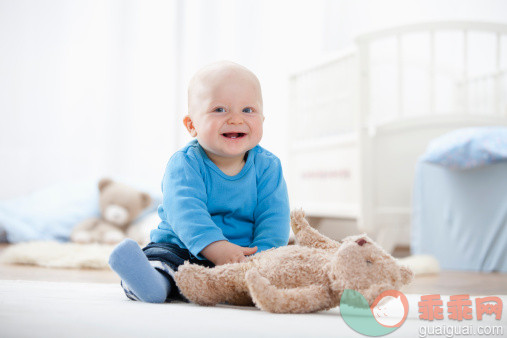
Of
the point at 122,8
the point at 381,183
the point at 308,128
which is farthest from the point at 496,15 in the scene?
the point at 122,8

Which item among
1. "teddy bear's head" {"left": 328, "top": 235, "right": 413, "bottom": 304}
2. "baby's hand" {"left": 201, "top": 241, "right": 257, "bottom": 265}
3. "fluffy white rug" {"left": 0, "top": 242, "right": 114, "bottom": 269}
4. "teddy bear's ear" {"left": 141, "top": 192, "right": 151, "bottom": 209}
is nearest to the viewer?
"teddy bear's head" {"left": 328, "top": 235, "right": 413, "bottom": 304}

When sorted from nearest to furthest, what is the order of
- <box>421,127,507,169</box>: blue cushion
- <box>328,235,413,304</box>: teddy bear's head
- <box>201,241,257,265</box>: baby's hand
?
<box>328,235,413,304</box>: teddy bear's head < <box>201,241,257,265</box>: baby's hand < <box>421,127,507,169</box>: blue cushion

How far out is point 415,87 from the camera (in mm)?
3537

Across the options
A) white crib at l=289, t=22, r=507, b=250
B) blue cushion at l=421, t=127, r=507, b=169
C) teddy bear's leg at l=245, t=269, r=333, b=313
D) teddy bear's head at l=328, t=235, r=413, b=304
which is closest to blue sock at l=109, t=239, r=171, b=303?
teddy bear's leg at l=245, t=269, r=333, b=313

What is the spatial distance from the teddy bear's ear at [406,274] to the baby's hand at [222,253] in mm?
251

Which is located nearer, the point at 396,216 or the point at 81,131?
the point at 396,216

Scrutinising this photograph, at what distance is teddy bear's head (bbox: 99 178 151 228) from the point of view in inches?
97.1

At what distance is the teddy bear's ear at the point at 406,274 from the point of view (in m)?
0.73

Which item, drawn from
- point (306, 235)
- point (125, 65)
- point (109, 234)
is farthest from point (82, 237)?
point (306, 235)

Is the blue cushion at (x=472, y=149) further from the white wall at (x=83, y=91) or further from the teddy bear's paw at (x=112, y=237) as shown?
the white wall at (x=83, y=91)

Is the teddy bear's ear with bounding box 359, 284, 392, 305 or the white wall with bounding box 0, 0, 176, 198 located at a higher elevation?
the white wall with bounding box 0, 0, 176, 198

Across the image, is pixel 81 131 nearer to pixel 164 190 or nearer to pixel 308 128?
pixel 308 128

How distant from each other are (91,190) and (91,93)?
27.6 inches

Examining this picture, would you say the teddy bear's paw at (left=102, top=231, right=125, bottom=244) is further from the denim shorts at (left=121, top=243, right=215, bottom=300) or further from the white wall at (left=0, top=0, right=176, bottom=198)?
the denim shorts at (left=121, top=243, right=215, bottom=300)
